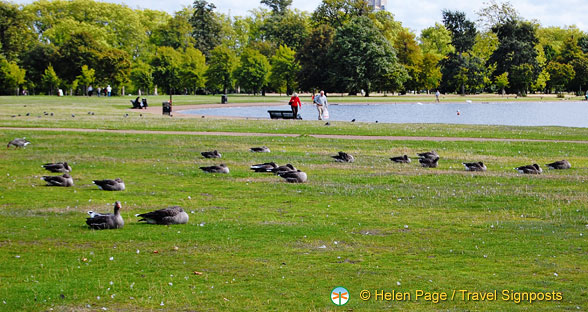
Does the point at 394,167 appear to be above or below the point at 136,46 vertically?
below

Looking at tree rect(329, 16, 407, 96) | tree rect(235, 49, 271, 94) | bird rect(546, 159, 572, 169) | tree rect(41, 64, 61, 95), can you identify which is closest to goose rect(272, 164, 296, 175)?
bird rect(546, 159, 572, 169)

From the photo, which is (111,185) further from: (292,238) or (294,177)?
(292,238)

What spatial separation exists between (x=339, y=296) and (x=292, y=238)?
292cm

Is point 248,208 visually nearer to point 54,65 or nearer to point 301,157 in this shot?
point 301,157

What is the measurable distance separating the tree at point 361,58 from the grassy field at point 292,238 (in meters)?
78.1

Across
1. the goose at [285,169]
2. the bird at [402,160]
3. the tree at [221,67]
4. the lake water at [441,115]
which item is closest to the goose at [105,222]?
the goose at [285,169]

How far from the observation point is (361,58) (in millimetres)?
96562

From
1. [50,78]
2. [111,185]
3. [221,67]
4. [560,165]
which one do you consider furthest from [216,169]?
[221,67]

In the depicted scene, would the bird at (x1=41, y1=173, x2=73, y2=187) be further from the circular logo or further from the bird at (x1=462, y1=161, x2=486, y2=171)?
the bird at (x1=462, y1=161, x2=486, y2=171)

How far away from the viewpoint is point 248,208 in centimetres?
1264

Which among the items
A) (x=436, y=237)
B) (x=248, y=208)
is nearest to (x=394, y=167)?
(x=248, y=208)

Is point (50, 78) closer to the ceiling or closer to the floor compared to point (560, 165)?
closer to the ceiling

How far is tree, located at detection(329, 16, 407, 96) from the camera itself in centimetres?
9656

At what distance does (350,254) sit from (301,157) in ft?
37.9
